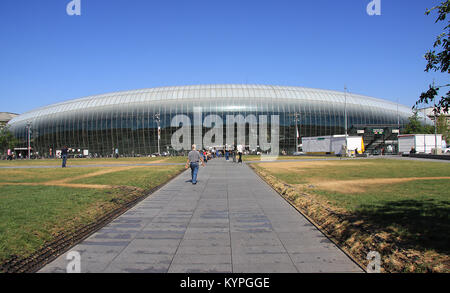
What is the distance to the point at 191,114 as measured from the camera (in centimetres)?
9588

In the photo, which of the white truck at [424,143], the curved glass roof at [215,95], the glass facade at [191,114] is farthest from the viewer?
the curved glass roof at [215,95]

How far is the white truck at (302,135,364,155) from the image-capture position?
56250mm

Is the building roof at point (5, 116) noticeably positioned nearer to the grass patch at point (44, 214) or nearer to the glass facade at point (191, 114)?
the glass facade at point (191, 114)

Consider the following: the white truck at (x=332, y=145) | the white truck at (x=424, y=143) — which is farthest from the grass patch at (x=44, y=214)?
the white truck at (x=424, y=143)

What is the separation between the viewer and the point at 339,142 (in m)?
58.3

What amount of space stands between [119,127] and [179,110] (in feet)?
63.7

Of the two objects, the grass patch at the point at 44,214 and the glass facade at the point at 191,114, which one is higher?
the glass facade at the point at 191,114

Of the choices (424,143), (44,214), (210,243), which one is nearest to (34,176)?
(44,214)

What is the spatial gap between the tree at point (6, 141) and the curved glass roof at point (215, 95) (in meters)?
14.0

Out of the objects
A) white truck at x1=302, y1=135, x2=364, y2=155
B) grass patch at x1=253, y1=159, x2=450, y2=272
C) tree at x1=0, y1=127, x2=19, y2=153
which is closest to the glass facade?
tree at x1=0, y1=127, x2=19, y2=153

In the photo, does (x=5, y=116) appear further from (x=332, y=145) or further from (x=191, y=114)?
(x=332, y=145)

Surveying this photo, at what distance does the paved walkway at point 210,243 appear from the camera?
4.89 m
